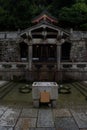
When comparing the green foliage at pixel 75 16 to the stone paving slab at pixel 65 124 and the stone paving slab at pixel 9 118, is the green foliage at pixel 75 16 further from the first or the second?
the stone paving slab at pixel 65 124

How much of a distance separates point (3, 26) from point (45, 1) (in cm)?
1451

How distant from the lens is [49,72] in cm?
1703

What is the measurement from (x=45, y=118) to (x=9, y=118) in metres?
1.22

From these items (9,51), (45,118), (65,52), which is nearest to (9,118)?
(45,118)

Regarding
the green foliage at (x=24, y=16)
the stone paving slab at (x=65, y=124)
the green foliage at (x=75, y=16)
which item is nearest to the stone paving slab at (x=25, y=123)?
A: the stone paving slab at (x=65, y=124)

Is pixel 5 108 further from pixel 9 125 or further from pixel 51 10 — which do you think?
pixel 51 10

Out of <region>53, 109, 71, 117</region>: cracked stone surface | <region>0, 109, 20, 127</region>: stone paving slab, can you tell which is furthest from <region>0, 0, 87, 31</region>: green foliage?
Result: <region>0, 109, 20, 127</region>: stone paving slab

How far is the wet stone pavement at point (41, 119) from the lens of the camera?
18.8ft

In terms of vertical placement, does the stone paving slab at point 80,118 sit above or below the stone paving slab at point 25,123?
below

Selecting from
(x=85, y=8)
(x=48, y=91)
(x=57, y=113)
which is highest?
(x=85, y=8)

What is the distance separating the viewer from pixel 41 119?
648cm

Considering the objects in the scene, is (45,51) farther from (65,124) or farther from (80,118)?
(65,124)

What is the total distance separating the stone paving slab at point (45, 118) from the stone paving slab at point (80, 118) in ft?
2.72

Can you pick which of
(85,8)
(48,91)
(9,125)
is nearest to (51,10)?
(85,8)
